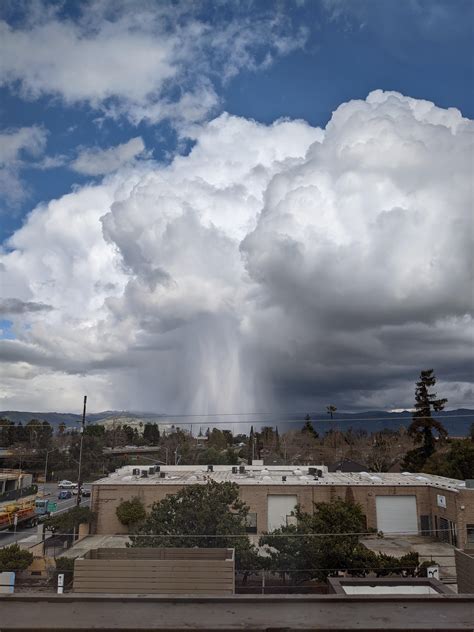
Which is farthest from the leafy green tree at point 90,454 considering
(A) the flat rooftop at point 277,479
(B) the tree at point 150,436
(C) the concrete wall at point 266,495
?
(B) the tree at point 150,436

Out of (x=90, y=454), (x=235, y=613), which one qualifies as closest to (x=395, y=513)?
(x=235, y=613)

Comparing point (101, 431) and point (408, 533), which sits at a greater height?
point (101, 431)

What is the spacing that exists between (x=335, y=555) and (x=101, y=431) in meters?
77.4

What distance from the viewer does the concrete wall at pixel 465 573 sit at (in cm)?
1159

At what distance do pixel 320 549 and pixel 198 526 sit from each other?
4556 millimetres

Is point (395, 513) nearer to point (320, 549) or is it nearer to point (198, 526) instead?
point (320, 549)

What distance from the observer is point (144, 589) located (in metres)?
10.6

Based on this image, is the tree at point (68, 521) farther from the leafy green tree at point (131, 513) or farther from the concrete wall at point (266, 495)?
the leafy green tree at point (131, 513)

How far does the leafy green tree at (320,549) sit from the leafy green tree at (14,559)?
1049 cm

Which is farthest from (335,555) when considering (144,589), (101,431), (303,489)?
(101,431)

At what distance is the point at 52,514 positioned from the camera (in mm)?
43344

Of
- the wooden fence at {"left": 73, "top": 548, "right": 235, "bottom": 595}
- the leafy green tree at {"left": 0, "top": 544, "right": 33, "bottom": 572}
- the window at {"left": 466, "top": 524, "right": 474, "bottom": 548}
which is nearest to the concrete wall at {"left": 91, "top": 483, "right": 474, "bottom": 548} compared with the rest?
the window at {"left": 466, "top": 524, "right": 474, "bottom": 548}

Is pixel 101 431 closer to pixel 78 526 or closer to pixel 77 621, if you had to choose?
pixel 78 526

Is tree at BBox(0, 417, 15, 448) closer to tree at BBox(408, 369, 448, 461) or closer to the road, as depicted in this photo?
the road
